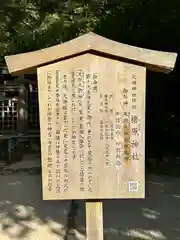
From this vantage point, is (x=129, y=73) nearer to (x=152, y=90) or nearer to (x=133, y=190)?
(x=133, y=190)

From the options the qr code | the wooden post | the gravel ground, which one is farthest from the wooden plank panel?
the gravel ground

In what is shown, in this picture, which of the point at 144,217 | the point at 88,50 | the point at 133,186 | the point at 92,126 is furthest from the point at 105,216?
the point at 88,50

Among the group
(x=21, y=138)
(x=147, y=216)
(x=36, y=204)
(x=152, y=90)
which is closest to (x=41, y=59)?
(x=147, y=216)

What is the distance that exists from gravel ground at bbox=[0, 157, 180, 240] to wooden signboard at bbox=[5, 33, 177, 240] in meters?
1.84

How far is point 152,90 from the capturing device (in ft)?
32.2

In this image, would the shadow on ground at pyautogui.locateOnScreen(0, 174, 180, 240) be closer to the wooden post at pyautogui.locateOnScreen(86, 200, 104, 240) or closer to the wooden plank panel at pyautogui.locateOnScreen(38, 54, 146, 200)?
the wooden post at pyautogui.locateOnScreen(86, 200, 104, 240)

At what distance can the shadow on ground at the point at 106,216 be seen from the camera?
4.77 m

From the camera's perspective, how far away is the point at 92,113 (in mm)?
2936

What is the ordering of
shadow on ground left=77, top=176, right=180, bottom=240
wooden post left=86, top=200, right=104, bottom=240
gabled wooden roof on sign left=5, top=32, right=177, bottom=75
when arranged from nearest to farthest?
gabled wooden roof on sign left=5, top=32, right=177, bottom=75 → wooden post left=86, top=200, right=104, bottom=240 → shadow on ground left=77, top=176, right=180, bottom=240

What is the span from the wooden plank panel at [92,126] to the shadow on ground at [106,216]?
1838mm

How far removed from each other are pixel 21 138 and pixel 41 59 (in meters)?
10.2

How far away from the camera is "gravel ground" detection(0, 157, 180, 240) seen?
4.76m

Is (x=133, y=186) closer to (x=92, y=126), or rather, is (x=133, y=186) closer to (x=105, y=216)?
(x=92, y=126)

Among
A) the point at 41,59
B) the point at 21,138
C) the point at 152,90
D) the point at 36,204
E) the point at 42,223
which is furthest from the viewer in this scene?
the point at 21,138
